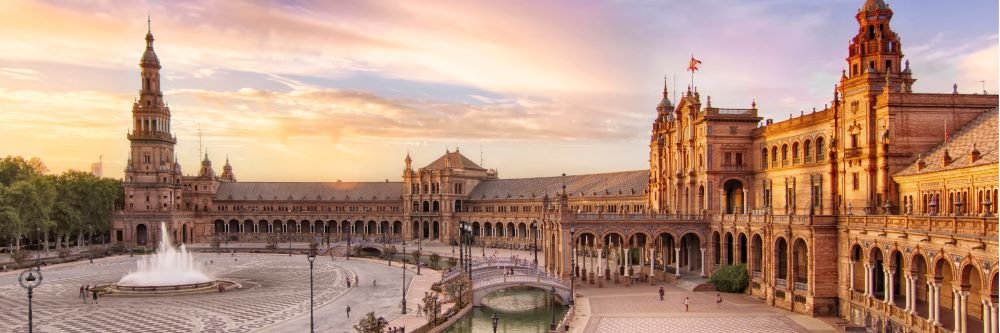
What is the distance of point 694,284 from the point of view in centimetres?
6969

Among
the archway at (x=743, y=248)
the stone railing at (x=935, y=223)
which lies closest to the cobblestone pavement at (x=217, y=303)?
the archway at (x=743, y=248)

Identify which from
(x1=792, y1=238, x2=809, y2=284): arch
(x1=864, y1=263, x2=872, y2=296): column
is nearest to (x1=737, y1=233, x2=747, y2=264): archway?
(x1=792, y1=238, x2=809, y2=284): arch

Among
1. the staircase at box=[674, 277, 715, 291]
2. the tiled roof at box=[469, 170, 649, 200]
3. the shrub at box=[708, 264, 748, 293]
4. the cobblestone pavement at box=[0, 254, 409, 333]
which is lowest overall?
the cobblestone pavement at box=[0, 254, 409, 333]

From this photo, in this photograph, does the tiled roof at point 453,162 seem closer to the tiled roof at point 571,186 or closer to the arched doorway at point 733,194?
the tiled roof at point 571,186

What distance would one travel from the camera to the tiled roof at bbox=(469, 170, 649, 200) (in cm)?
11831

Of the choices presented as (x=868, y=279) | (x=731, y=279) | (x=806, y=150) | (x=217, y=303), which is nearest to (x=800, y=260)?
(x=731, y=279)

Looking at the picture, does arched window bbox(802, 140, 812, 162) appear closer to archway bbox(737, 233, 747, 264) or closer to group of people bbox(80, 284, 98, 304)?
archway bbox(737, 233, 747, 264)

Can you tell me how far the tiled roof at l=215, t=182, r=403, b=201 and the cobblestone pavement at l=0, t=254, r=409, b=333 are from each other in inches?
2348

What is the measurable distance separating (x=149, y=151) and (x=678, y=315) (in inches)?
4558

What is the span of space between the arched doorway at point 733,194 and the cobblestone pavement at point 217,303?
33817mm

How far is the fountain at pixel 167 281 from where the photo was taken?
74562 mm

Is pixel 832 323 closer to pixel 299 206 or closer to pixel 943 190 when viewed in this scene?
pixel 943 190

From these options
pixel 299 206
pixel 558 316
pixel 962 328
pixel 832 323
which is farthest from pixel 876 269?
pixel 299 206

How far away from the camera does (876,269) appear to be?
53562 millimetres
